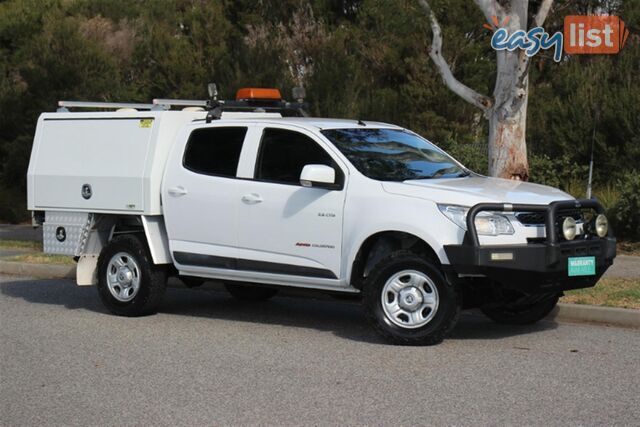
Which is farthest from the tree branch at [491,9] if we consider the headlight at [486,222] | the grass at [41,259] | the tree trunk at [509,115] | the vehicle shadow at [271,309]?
the grass at [41,259]

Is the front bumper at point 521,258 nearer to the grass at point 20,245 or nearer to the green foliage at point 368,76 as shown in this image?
the green foliage at point 368,76

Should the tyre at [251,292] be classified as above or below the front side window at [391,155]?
below

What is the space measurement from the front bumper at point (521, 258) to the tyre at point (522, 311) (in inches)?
40.9

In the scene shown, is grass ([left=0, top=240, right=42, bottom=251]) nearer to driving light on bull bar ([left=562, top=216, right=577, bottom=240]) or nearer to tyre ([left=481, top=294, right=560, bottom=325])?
tyre ([left=481, top=294, right=560, bottom=325])

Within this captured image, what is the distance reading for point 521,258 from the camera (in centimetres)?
848

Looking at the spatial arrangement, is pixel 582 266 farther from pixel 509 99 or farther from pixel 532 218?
pixel 509 99

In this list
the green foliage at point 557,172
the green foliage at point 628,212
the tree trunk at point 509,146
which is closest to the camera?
the tree trunk at point 509,146

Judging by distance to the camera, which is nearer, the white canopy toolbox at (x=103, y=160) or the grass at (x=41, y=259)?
the white canopy toolbox at (x=103, y=160)

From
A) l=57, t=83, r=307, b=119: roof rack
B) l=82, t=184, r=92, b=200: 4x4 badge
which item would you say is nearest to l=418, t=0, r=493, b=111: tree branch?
l=57, t=83, r=307, b=119: roof rack

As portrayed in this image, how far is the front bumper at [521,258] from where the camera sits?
27.7 feet

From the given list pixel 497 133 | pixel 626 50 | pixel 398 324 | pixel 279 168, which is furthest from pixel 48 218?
pixel 626 50

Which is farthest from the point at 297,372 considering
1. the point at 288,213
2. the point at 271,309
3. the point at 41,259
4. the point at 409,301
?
the point at 41,259

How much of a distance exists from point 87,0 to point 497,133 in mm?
33890

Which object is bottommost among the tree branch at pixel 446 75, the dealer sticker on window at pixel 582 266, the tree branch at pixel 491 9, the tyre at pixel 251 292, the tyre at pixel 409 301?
the tyre at pixel 251 292
